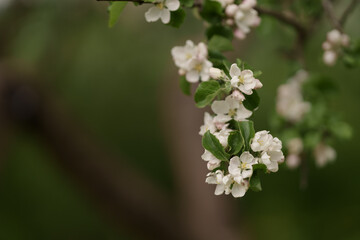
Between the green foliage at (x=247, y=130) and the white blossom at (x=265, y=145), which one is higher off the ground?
the green foliage at (x=247, y=130)

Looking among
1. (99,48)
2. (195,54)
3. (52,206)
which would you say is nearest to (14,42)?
(99,48)

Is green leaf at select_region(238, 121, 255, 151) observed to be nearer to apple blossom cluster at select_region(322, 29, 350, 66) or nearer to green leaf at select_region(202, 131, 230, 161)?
green leaf at select_region(202, 131, 230, 161)

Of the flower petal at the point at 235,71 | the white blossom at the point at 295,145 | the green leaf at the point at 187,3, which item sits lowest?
the white blossom at the point at 295,145

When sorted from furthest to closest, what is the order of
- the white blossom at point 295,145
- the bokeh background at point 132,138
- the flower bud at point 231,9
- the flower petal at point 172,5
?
1. the bokeh background at point 132,138
2. the white blossom at point 295,145
3. the flower bud at point 231,9
4. the flower petal at point 172,5

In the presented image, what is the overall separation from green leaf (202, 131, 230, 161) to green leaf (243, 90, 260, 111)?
94 mm

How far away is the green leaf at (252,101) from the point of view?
0.85m

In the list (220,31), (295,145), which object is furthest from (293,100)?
(220,31)

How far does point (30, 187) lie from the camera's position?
5.46 metres

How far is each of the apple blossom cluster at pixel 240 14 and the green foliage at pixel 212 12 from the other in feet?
0.04

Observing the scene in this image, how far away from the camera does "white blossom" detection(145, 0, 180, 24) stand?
35.5 inches

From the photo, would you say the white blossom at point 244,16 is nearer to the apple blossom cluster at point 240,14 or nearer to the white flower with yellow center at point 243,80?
the apple blossom cluster at point 240,14

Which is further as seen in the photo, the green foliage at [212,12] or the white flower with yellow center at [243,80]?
the green foliage at [212,12]

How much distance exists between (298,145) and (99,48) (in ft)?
11.9

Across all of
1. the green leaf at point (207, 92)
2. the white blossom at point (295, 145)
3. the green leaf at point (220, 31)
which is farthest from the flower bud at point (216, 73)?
the white blossom at point (295, 145)
